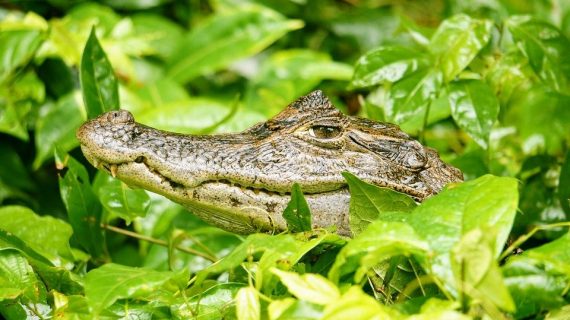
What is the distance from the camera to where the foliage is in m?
1.95

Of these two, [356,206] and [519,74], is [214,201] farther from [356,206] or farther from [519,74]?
[519,74]

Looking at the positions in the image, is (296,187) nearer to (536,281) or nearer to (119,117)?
(119,117)

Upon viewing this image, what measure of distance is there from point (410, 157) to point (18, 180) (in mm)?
2597

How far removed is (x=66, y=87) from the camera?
4.93 m

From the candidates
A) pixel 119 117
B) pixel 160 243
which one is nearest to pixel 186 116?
pixel 160 243

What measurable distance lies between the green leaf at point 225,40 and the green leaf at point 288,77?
197mm

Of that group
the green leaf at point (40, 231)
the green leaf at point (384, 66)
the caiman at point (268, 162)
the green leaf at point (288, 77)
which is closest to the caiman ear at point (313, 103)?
the caiman at point (268, 162)

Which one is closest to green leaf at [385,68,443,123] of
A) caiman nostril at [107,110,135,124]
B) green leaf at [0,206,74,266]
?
caiman nostril at [107,110,135,124]

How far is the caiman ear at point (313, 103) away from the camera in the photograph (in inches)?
117

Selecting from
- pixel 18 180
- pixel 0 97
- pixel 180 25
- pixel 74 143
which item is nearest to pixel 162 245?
pixel 74 143

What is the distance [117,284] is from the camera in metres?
2.06

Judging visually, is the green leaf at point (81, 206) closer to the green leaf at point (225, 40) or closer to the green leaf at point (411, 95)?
the green leaf at point (411, 95)

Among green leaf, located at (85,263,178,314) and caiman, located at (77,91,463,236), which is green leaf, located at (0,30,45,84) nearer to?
caiman, located at (77,91,463,236)

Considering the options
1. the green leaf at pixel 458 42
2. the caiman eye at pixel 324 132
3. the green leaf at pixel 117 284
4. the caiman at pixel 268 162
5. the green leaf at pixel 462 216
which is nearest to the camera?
the green leaf at pixel 462 216
